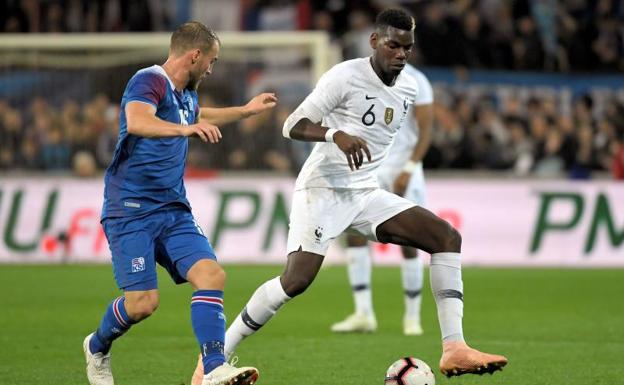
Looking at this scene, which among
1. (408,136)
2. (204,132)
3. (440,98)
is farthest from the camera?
(440,98)

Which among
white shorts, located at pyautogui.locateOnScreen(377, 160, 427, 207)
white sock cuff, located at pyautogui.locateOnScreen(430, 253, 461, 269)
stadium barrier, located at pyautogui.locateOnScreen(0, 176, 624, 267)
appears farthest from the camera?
stadium barrier, located at pyautogui.locateOnScreen(0, 176, 624, 267)

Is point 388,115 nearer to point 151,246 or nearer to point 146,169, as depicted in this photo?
point 146,169

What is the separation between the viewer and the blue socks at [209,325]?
7332 mm

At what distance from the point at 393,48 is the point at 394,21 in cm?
18

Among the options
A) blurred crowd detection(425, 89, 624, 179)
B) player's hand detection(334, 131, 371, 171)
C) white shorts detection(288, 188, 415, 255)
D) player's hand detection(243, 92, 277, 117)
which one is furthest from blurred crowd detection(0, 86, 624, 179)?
player's hand detection(334, 131, 371, 171)

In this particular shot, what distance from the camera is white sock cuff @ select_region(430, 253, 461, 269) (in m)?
8.06

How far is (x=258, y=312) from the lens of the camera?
8.21m

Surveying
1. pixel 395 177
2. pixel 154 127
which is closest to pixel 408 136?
pixel 395 177

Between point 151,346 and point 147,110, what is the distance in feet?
12.0

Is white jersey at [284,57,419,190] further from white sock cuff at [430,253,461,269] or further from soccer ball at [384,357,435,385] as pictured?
soccer ball at [384,357,435,385]

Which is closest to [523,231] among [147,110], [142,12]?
[142,12]

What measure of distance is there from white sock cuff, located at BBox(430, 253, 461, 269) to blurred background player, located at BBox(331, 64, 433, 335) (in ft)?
10.8

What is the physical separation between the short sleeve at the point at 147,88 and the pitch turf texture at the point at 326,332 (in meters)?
2.03

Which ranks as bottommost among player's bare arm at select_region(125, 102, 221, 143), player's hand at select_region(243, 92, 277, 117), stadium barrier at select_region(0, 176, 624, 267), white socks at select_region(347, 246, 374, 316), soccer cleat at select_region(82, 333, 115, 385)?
stadium barrier at select_region(0, 176, 624, 267)
